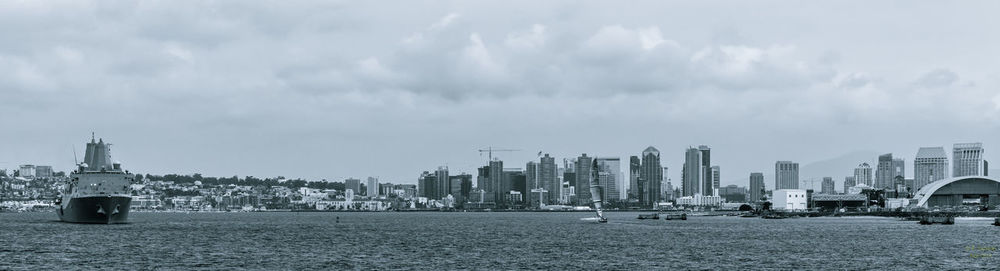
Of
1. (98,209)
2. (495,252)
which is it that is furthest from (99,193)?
(495,252)

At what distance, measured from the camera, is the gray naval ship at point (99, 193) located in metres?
171

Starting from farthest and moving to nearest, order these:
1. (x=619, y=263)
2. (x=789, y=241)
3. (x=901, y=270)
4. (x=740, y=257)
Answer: (x=789, y=241)
(x=740, y=257)
(x=619, y=263)
(x=901, y=270)

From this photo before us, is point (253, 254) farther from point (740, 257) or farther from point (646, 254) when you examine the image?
point (740, 257)

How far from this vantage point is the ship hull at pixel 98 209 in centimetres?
17050

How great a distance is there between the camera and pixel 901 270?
91.1m

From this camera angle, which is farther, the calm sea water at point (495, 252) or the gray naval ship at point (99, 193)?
the gray naval ship at point (99, 193)

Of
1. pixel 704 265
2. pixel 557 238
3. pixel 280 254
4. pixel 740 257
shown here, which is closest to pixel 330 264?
pixel 280 254

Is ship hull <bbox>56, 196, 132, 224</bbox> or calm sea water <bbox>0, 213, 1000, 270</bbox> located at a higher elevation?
ship hull <bbox>56, 196, 132, 224</bbox>

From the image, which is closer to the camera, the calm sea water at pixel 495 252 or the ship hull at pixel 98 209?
the calm sea water at pixel 495 252

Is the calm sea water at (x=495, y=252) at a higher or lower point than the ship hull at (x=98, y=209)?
lower

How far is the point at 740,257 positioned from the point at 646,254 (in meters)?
9.23

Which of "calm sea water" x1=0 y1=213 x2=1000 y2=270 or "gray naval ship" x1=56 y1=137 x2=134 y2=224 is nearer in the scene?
"calm sea water" x1=0 y1=213 x2=1000 y2=270

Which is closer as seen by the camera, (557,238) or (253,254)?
(253,254)

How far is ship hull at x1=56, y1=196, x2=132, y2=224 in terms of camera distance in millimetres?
170500
